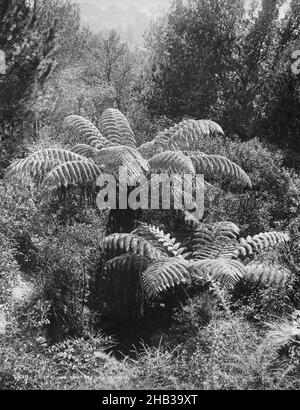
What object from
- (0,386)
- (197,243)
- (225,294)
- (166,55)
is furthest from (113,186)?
(166,55)

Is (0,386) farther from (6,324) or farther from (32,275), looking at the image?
(32,275)

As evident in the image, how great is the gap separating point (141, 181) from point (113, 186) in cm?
43

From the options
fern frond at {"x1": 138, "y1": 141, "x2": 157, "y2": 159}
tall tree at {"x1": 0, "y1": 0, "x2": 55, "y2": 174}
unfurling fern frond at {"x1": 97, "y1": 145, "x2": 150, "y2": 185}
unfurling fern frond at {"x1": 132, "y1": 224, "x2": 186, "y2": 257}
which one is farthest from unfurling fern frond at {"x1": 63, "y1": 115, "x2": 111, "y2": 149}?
unfurling fern frond at {"x1": 132, "y1": 224, "x2": 186, "y2": 257}

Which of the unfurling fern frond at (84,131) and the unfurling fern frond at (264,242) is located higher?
the unfurling fern frond at (84,131)

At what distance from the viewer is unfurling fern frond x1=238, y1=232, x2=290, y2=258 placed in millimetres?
5719

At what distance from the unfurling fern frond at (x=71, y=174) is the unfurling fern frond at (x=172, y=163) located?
2.93 ft

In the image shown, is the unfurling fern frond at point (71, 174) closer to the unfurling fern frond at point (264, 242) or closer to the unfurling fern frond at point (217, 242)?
the unfurling fern frond at point (217, 242)

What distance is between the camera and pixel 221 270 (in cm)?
513

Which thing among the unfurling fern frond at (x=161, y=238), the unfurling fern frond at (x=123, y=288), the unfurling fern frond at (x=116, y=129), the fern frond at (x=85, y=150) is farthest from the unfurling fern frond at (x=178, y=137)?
the unfurling fern frond at (x=123, y=288)

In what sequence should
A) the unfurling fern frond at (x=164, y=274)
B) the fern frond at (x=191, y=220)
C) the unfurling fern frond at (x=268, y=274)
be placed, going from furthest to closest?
the fern frond at (x=191, y=220) → the unfurling fern frond at (x=268, y=274) → the unfurling fern frond at (x=164, y=274)

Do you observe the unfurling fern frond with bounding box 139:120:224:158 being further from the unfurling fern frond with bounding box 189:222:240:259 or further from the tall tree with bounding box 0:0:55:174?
the tall tree with bounding box 0:0:55:174

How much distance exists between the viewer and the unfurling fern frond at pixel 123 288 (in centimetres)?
569

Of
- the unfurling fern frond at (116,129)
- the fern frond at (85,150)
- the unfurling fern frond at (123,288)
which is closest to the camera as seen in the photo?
the unfurling fern frond at (123,288)

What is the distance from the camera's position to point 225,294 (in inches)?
203
